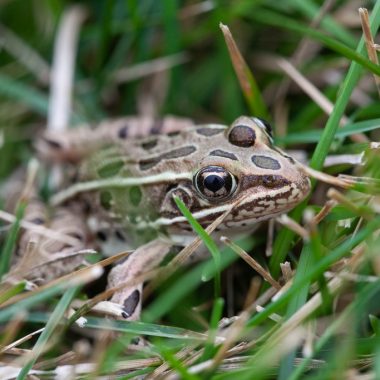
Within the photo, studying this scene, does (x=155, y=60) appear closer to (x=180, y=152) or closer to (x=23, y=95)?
(x=23, y=95)

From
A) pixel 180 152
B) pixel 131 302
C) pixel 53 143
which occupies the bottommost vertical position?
pixel 131 302

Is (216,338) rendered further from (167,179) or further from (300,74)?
(300,74)

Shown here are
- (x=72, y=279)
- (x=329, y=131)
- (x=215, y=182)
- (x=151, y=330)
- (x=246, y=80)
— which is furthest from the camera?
(x=246, y=80)

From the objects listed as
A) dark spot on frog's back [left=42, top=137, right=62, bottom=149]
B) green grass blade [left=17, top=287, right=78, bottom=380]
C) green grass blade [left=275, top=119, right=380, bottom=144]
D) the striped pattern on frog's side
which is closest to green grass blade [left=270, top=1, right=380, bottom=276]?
the striped pattern on frog's side

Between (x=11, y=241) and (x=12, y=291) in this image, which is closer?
(x=12, y=291)

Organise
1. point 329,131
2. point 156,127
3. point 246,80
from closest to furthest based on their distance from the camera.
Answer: point 329,131, point 246,80, point 156,127

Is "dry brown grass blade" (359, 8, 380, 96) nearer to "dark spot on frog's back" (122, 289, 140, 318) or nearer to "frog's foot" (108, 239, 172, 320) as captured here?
"frog's foot" (108, 239, 172, 320)

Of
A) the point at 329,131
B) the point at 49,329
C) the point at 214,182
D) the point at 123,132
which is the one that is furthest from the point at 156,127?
the point at 49,329

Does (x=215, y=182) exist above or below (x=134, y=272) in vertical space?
above
